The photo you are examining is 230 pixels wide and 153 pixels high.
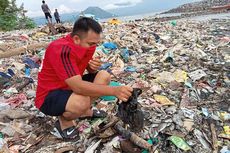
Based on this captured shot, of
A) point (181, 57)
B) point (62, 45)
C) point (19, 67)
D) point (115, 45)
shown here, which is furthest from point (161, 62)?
point (62, 45)

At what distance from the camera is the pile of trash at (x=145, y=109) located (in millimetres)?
3402

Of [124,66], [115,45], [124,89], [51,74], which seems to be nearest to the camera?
[124,89]

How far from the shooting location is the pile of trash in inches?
134

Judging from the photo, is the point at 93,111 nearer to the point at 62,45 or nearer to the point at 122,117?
the point at 122,117

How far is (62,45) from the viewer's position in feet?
9.71

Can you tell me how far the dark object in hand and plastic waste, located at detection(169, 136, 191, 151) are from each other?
0.38 meters

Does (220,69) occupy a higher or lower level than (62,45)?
lower

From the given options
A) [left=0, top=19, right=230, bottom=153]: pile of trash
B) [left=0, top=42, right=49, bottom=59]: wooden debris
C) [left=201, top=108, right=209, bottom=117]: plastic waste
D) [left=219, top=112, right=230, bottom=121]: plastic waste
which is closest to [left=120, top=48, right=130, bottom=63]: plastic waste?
[left=0, top=19, right=230, bottom=153]: pile of trash

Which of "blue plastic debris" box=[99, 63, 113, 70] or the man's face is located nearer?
the man's face

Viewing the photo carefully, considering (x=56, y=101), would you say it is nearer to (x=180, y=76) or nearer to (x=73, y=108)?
(x=73, y=108)

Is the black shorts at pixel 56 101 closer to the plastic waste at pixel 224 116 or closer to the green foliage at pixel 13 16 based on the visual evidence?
the plastic waste at pixel 224 116

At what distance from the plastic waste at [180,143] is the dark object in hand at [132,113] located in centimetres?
38

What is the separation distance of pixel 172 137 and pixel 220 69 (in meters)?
2.82

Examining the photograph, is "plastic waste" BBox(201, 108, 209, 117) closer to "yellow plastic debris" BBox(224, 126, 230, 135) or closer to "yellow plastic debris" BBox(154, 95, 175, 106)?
"yellow plastic debris" BBox(224, 126, 230, 135)
